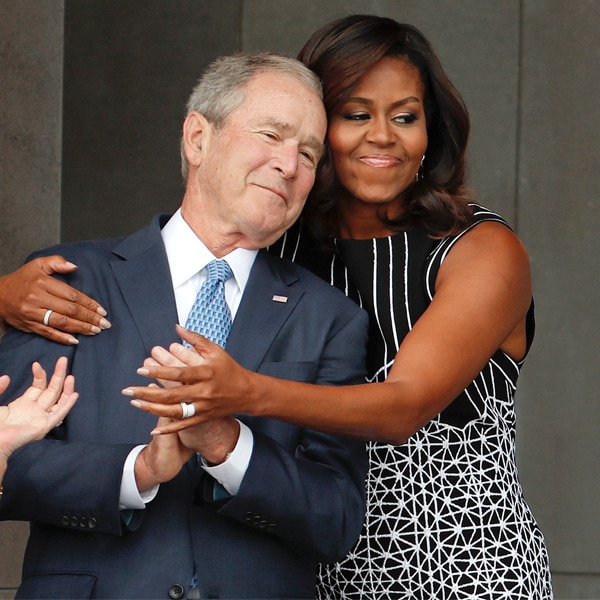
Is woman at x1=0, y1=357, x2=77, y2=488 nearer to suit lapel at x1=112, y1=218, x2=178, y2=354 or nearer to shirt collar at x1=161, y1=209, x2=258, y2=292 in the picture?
suit lapel at x1=112, y1=218, x2=178, y2=354

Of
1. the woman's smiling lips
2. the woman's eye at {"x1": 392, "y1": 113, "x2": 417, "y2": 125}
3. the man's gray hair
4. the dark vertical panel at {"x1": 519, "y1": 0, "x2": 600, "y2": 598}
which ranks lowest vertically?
the dark vertical panel at {"x1": 519, "y1": 0, "x2": 600, "y2": 598}

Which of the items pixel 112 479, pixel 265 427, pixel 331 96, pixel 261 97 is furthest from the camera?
pixel 331 96

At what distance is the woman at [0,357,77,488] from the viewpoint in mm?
2311

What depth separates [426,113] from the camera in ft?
10.5

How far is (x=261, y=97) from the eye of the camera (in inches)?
108

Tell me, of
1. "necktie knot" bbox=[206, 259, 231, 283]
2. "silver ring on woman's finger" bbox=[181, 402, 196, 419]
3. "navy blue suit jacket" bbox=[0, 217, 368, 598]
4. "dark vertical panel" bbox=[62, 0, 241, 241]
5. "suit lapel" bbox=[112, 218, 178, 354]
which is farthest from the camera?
"dark vertical panel" bbox=[62, 0, 241, 241]

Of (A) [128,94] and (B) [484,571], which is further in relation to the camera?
(A) [128,94]

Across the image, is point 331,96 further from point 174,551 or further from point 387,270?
point 174,551

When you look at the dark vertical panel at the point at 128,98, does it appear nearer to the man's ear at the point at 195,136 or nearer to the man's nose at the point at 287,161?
the man's ear at the point at 195,136

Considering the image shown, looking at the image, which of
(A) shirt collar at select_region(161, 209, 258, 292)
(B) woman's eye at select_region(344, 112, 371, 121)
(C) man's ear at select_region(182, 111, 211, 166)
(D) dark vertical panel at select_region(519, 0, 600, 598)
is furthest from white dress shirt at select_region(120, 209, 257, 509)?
(D) dark vertical panel at select_region(519, 0, 600, 598)

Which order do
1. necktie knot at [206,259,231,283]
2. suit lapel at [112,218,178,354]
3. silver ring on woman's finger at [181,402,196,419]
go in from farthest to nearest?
necktie knot at [206,259,231,283] < suit lapel at [112,218,178,354] < silver ring on woman's finger at [181,402,196,419]

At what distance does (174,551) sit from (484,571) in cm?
77

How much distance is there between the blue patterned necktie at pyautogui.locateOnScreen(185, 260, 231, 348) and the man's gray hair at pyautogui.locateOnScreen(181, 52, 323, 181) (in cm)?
32

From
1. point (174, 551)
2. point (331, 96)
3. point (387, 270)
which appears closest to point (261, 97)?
point (331, 96)
